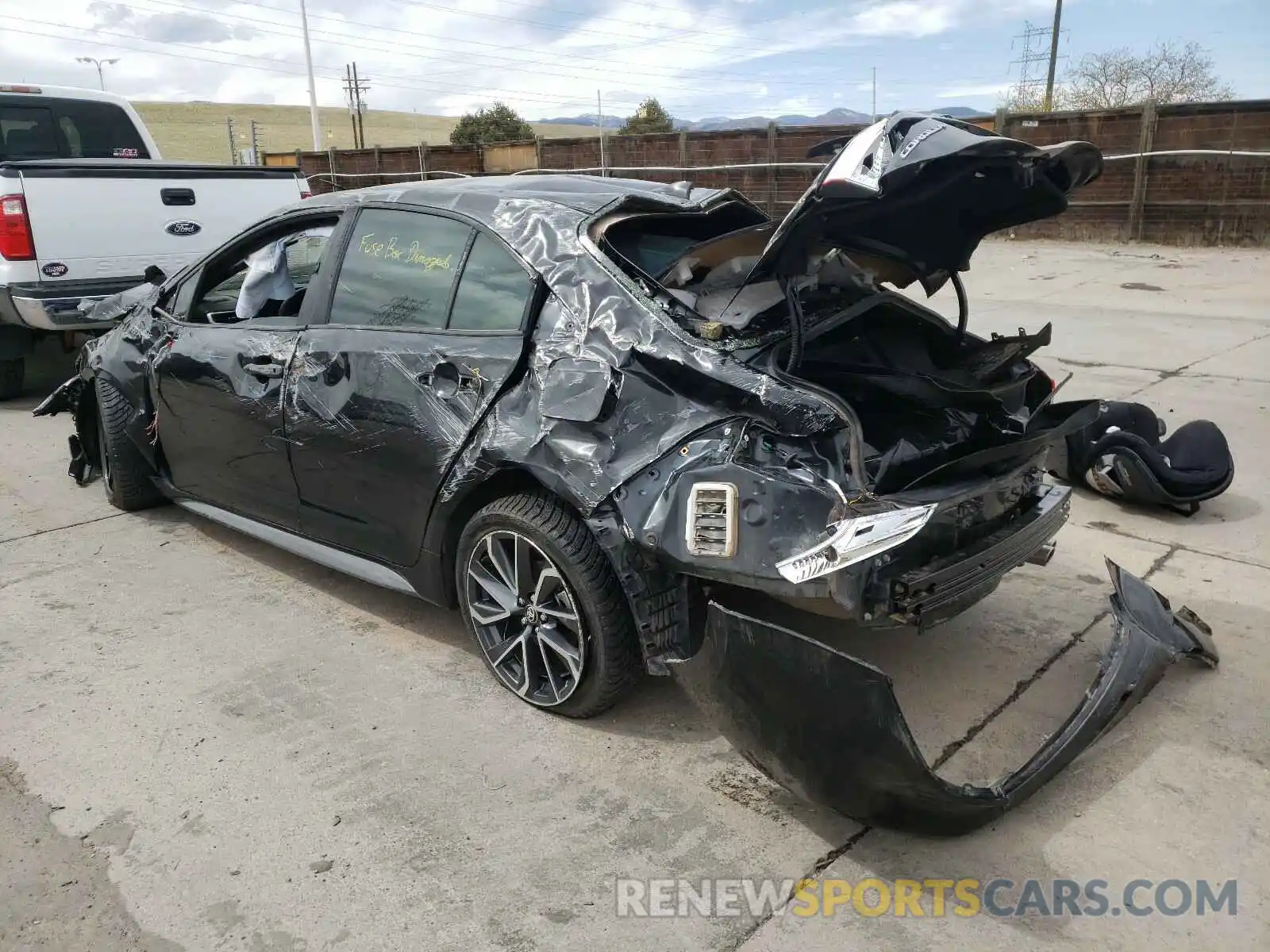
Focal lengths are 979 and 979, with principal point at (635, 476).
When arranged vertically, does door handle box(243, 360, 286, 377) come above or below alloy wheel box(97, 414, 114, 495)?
above

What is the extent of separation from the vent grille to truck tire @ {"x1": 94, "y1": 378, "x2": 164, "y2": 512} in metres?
3.54

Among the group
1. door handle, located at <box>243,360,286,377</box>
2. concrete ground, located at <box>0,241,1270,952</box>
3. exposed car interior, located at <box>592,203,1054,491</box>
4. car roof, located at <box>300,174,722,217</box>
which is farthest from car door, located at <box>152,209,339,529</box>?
exposed car interior, located at <box>592,203,1054,491</box>

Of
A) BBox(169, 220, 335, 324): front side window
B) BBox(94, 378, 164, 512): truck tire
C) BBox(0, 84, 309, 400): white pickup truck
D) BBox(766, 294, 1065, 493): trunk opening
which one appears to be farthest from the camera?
BBox(0, 84, 309, 400): white pickup truck

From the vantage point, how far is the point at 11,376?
7867mm

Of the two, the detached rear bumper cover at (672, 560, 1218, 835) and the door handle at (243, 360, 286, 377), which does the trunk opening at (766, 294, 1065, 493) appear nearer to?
the detached rear bumper cover at (672, 560, 1218, 835)

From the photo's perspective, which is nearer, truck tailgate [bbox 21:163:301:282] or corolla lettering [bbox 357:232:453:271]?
corolla lettering [bbox 357:232:453:271]

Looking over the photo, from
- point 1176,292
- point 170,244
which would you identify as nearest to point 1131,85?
point 1176,292

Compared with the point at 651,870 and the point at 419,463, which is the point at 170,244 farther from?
the point at 651,870

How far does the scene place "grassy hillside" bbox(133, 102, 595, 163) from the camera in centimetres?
6963

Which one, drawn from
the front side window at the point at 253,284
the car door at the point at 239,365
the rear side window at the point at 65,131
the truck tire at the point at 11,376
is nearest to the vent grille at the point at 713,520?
the car door at the point at 239,365

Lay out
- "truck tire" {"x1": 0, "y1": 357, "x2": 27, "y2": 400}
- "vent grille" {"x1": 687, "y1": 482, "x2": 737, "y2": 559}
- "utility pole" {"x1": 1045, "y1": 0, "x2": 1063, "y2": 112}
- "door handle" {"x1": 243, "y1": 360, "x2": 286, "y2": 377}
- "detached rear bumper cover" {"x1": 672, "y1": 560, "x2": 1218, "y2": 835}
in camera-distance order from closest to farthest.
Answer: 1. "detached rear bumper cover" {"x1": 672, "y1": 560, "x2": 1218, "y2": 835}
2. "vent grille" {"x1": 687, "y1": 482, "x2": 737, "y2": 559}
3. "door handle" {"x1": 243, "y1": 360, "x2": 286, "y2": 377}
4. "truck tire" {"x1": 0, "y1": 357, "x2": 27, "y2": 400}
5. "utility pole" {"x1": 1045, "y1": 0, "x2": 1063, "y2": 112}

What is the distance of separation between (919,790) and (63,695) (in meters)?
2.95

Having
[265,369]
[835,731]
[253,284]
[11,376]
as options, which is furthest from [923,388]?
[11,376]

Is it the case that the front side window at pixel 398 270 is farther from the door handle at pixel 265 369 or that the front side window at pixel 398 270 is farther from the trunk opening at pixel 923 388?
the trunk opening at pixel 923 388
